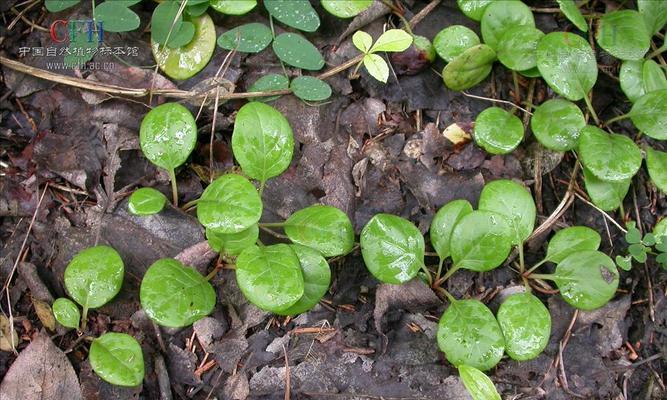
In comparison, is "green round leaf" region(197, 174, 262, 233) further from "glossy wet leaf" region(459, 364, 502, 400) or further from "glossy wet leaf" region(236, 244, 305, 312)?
"glossy wet leaf" region(459, 364, 502, 400)

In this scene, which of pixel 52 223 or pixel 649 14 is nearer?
pixel 52 223

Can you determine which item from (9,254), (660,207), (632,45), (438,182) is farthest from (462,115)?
(9,254)

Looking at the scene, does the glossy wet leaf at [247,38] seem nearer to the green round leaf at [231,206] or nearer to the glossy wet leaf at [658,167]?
the green round leaf at [231,206]

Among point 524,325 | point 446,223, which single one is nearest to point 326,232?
point 446,223

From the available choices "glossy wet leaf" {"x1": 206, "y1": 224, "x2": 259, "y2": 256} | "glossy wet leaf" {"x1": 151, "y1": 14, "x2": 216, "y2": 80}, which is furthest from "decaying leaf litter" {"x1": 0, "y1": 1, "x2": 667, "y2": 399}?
"glossy wet leaf" {"x1": 206, "y1": 224, "x2": 259, "y2": 256}

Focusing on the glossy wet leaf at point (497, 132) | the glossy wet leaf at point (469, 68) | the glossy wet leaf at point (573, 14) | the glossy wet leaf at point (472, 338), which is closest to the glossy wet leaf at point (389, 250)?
the glossy wet leaf at point (472, 338)

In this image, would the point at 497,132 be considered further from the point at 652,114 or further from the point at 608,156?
the point at 652,114

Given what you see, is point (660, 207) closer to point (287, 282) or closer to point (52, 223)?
point (287, 282)
